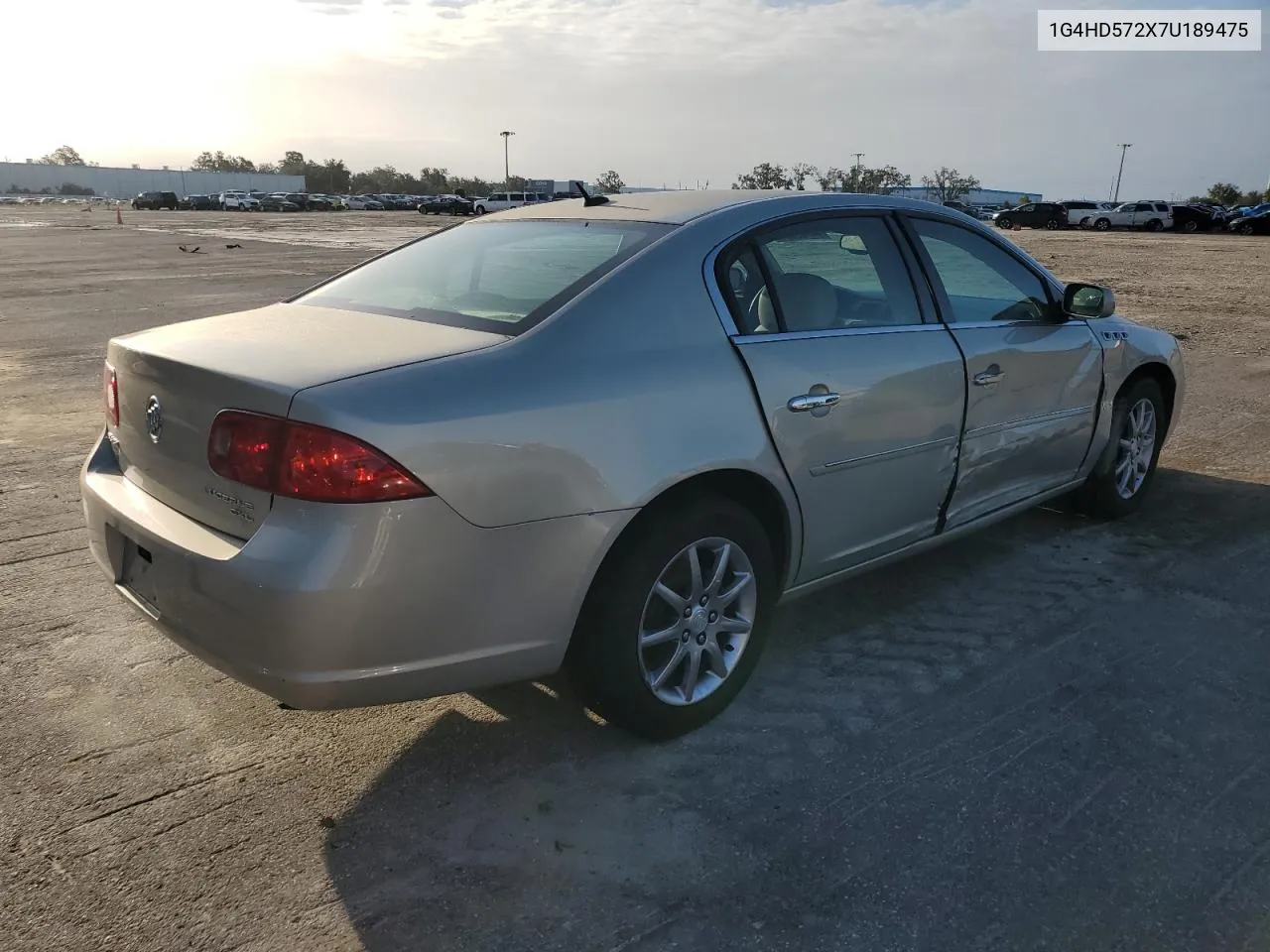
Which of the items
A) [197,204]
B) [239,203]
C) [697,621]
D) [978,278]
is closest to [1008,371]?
[978,278]

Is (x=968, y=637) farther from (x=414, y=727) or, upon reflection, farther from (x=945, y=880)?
(x=414, y=727)

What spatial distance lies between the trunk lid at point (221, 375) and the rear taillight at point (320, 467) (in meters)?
0.05

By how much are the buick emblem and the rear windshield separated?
715 millimetres

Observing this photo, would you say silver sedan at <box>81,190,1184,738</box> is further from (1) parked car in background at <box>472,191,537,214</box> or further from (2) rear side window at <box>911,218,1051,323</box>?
(1) parked car in background at <box>472,191,537,214</box>

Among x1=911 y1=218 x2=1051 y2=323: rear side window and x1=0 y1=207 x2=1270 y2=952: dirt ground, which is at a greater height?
x1=911 y1=218 x2=1051 y2=323: rear side window

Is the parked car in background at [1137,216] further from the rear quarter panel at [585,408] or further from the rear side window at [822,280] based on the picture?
the rear quarter panel at [585,408]

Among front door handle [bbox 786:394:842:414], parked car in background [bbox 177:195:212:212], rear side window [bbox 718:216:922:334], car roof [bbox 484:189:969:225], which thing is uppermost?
car roof [bbox 484:189:969:225]

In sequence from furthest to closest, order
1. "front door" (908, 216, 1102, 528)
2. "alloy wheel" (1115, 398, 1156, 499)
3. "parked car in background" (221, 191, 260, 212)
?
"parked car in background" (221, 191, 260, 212) → "alloy wheel" (1115, 398, 1156, 499) → "front door" (908, 216, 1102, 528)

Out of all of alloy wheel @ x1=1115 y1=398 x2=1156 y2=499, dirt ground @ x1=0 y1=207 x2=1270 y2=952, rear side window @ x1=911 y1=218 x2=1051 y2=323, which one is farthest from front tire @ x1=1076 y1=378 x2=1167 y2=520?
rear side window @ x1=911 y1=218 x2=1051 y2=323

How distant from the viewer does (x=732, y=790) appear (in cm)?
278

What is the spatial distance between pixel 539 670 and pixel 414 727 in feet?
2.26

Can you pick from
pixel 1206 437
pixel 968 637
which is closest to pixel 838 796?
pixel 968 637

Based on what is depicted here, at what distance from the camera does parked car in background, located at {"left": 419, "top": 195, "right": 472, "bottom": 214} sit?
2564 inches

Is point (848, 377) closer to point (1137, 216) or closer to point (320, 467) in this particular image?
point (320, 467)
